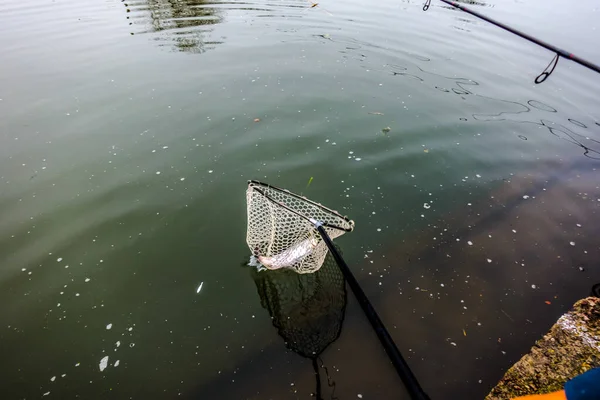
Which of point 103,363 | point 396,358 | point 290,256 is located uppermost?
point 396,358

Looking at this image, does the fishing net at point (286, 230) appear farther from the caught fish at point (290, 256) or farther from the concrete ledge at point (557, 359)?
the concrete ledge at point (557, 359)

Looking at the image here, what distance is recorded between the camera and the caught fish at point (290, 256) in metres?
3.28

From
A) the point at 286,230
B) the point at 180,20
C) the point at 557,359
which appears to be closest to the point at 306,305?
the point at 286,230

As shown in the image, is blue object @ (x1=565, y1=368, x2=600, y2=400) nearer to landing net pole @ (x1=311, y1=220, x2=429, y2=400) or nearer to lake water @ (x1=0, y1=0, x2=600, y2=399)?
landing net pole @ (x1=311, y1=220, x2=429, y2=400)

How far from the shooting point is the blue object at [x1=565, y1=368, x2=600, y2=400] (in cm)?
150

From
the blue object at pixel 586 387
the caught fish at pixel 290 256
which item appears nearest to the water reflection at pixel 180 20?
→ the caught fish at pixel 290 256

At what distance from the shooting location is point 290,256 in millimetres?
3369

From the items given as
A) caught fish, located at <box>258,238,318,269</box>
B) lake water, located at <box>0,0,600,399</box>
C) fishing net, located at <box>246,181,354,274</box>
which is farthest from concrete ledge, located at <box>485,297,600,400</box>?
caught fish, located at <box>258,238,318,269</box>

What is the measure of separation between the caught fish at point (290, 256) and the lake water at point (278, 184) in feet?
1.02

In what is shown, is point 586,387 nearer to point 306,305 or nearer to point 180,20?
point 306,305

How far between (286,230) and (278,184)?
1.34 m

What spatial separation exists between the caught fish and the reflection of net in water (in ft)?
Result: 0.93

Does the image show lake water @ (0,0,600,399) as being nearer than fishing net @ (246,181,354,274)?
Yes

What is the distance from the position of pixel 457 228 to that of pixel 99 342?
4.48 meters
